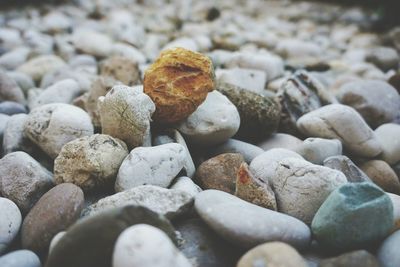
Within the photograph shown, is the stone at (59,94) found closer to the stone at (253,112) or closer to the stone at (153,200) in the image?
the stone at (253,112)

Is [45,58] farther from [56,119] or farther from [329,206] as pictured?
[329,206]

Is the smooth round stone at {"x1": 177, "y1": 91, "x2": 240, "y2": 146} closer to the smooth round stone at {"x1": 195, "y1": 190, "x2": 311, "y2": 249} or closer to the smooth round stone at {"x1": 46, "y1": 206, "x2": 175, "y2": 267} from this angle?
the smooth round stone at {"x1": 195, "y1": 190, "x2": 311, "y2": 249}

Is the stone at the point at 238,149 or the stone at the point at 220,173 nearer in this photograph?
the stone at the point at 220,173

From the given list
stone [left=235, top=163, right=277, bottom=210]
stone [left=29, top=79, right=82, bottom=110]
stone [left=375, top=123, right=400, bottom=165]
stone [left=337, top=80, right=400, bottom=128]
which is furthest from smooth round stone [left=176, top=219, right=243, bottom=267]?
stone [left=337, top=80, right=400, bottom=128]

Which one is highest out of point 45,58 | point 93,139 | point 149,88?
point 149,88

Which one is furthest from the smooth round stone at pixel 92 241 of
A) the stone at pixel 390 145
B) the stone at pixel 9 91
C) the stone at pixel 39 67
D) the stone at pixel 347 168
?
the stone at pixel 39 67

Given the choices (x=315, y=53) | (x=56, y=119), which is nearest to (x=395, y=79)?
(x=315, y=53)

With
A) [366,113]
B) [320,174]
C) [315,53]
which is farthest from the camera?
[315,53]
